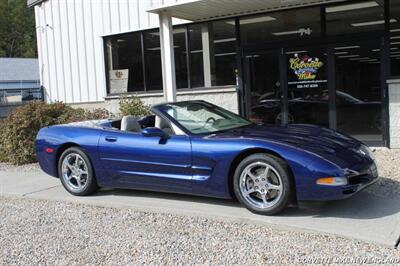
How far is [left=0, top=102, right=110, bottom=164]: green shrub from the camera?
1078 cm

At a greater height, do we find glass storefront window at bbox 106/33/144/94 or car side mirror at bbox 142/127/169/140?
glass storefront window at bbox 106/33/144/94

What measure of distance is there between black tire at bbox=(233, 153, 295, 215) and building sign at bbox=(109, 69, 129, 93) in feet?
28.4

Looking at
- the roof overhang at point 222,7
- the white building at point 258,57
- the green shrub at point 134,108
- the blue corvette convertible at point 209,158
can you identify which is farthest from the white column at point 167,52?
the blue corvette convertible at point 209,158

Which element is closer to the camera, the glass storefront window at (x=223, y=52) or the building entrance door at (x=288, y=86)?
the building entrance door at (x=288, y=86)

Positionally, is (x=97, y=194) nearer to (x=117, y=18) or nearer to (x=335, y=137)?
(x=335, y=137)

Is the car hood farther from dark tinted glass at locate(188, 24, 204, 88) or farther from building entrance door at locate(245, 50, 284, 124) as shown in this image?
dark tinted glass at locate(188, 24, 204, 88)

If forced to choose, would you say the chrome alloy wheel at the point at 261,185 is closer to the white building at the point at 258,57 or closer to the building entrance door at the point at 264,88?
the white building at the point at 258,57

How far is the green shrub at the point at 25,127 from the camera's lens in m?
10.8

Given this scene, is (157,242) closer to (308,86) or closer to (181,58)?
(308,86)

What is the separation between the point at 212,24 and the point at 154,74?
214cm

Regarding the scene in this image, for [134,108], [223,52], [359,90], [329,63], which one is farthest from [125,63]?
[359,90]

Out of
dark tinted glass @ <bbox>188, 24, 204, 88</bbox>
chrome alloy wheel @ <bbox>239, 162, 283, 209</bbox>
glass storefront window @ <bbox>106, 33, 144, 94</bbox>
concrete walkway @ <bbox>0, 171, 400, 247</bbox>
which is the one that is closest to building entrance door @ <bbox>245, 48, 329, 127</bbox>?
dark tinted glass @ <bbox>188, 24, 204, 88</bbox>

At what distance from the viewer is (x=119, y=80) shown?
13969 millimetres

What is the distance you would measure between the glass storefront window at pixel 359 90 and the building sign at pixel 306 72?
0.36 metres
